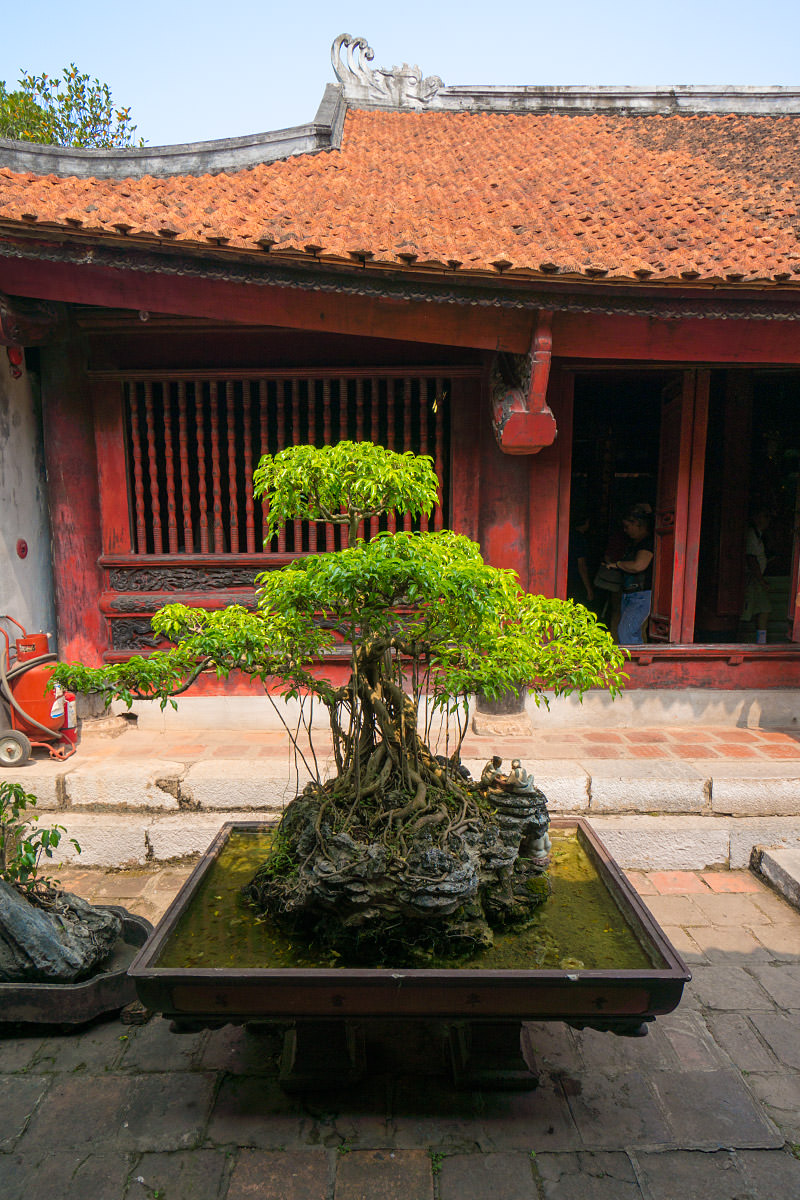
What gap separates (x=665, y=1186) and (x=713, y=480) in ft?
25.3

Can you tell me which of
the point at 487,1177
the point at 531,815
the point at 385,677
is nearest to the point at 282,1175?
the point at 487,1177

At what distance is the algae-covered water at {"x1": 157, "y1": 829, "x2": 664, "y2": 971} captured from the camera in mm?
2273

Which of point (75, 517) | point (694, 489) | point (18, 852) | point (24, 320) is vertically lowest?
point (18, 852)

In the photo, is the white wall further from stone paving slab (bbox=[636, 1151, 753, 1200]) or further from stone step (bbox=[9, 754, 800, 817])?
stone paving slab (bbox=[636, 1151, 753, 1200])

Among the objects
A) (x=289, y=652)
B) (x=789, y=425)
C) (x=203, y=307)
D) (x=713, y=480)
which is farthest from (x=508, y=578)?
(x=789, y=425)

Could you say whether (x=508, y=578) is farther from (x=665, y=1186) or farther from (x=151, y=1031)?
(x=151, y=1031)

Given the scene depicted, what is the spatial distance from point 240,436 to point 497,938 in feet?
14.9

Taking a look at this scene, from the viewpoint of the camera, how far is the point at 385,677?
2.67m

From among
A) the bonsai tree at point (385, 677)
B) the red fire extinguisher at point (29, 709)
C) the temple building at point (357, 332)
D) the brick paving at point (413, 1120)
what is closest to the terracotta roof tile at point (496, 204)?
the temple building at point (357, 332)

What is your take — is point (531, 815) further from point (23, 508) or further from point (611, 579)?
point (611, 579)

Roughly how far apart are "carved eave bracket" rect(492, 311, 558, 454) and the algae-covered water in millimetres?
2963

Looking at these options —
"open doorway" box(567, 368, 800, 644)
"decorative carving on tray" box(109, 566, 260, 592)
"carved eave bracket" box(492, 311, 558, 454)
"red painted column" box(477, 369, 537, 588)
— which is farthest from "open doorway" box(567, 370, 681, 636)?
"decorative carving on tray" box(109, 566, 260, 592)

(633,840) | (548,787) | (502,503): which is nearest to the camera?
(633,840)

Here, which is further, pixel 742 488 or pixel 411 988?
pixel 742 488
